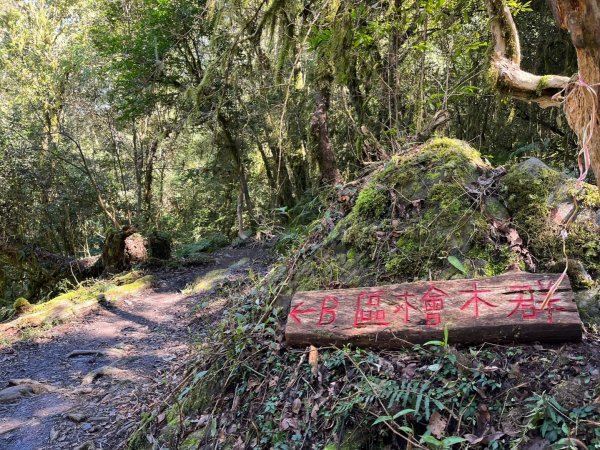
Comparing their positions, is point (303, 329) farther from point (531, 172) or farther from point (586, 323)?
point (531, 172)

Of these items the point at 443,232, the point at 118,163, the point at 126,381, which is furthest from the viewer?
the point at 118,163

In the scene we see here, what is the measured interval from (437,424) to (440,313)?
80 cm

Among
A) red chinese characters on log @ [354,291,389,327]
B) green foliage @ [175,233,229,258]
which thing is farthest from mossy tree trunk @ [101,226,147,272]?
red chinese characters on log @ [354,291,389,327]

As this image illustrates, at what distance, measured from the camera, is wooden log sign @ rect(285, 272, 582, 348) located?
2.86 m

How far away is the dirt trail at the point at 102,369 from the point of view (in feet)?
15.2

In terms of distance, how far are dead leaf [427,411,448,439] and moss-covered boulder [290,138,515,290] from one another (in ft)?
4.13

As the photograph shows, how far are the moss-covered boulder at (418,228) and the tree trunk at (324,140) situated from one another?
171 inches

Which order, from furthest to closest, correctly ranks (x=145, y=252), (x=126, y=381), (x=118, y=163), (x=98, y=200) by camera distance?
(x=118, y=163) → (x=98, y=200) → (x=145, y=252) → (x=126, y=381)

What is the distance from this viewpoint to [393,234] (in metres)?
4.15

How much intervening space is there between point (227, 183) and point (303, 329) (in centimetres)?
1399

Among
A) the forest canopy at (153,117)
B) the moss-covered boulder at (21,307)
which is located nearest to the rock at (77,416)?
the forest canopy at (153,117)

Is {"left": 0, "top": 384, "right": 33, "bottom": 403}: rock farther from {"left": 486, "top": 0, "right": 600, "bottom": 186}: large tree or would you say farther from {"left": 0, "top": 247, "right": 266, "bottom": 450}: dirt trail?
{"left": 486, "top": 0, "right": 600, "bottom": 186}: large tree

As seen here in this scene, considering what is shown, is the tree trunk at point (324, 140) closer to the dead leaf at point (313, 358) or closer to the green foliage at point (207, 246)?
the dead leaf at point (313, 358)

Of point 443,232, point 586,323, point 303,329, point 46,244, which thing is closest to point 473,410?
point 586,323
